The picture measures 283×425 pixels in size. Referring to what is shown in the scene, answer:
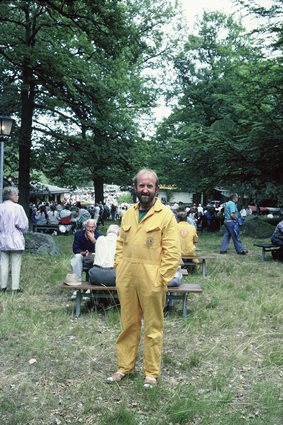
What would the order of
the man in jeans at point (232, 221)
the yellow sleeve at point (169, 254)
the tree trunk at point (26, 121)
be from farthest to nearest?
1. the tree trunk at point (26, 121)
2. the man in jeans at point (232, 221)
3. the yellow sleeve at point (169, 254)

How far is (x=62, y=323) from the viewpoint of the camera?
19.8ft

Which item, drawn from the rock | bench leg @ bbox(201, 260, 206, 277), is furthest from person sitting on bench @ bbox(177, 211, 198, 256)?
the rock

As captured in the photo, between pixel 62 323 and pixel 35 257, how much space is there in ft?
20.1

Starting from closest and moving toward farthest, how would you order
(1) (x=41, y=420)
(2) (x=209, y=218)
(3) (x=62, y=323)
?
(1) (x=41, y=420)
(3) (x=62, y=323)
(2) (x=209, y=218)

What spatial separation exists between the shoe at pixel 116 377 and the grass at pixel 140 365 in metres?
0.05

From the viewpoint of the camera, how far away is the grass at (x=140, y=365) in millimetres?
3604

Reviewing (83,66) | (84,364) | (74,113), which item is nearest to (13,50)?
(83,66)

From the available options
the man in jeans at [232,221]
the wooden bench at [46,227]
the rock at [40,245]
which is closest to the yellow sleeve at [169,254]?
the rock at [40,245]

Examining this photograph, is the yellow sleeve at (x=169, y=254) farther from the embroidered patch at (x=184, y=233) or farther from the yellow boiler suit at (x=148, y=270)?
the embroidered patch at (x=184, y=233)

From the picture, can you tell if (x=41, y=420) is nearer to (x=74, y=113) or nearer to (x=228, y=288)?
(x=228, y=288)


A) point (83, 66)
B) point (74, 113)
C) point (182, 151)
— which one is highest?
point (83, 66)

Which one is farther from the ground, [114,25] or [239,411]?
[114,25]

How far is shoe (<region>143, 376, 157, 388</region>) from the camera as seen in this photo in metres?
3.96

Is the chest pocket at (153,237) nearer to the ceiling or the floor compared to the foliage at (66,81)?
nearer to the floor
